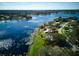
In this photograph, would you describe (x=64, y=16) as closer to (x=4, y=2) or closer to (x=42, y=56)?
(x=42, y=56)

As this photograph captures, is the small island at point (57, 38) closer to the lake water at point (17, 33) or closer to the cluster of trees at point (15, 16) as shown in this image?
the lake water at point (17, 33)

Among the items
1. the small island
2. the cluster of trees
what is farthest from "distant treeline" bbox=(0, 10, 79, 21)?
the small island

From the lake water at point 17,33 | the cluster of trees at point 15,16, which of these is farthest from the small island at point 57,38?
the cluster of trees at point 15,16

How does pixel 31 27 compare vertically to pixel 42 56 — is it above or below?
above

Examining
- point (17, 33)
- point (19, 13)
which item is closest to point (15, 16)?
point (19, 13)

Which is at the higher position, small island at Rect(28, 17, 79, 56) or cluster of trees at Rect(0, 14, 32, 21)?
cluster of trees at Rect(0, 14, 32, 21)

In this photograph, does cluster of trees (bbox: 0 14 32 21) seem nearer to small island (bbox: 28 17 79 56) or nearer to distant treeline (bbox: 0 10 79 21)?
distant treeline (bbox: 0 10 79 21)

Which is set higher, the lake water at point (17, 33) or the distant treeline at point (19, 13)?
the distant treeline at point (19, 13)

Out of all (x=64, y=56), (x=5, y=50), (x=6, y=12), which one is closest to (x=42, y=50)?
(x=64, y=56)

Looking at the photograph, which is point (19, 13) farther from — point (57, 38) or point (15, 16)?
point (57, 38)
